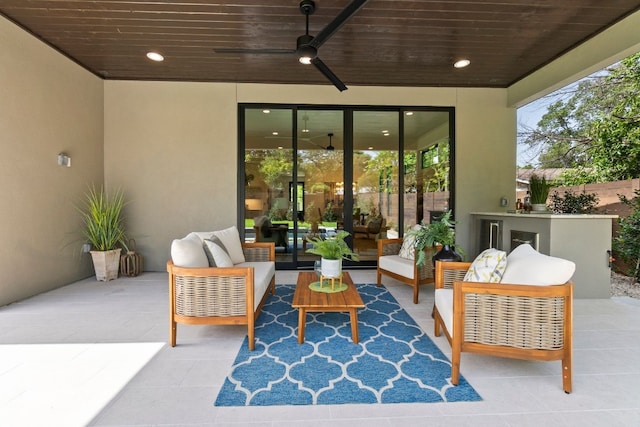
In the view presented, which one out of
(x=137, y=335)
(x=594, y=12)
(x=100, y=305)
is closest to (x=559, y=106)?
(x=594, y=12)

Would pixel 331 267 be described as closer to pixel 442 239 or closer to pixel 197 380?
pixel 442 239

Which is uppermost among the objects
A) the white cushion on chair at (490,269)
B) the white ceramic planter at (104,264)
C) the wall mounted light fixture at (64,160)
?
the wall mounted light fixture at (64,160)

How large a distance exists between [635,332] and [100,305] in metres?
5.45

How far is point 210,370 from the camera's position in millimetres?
2025

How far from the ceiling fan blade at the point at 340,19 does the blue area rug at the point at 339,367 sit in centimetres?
263

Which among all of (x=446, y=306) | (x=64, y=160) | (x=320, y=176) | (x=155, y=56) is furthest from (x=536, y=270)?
(x=64, y=160)

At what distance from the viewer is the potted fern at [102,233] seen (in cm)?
424

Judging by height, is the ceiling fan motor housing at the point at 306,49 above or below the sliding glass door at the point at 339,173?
above

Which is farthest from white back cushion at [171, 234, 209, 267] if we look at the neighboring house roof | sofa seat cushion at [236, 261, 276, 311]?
the neighboring house roof

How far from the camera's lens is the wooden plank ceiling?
2.97m

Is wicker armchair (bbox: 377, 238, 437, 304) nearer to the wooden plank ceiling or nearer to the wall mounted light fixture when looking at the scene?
the wooden plank ceiling

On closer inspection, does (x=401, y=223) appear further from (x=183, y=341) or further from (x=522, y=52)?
(x=183, y=341)

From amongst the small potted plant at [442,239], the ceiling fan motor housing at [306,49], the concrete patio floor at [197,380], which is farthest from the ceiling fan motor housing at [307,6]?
the concrete patio floor at [197,380]

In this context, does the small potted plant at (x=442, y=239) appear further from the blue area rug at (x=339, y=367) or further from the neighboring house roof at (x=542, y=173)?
the neighboring house roof at (x=542, y=173)
